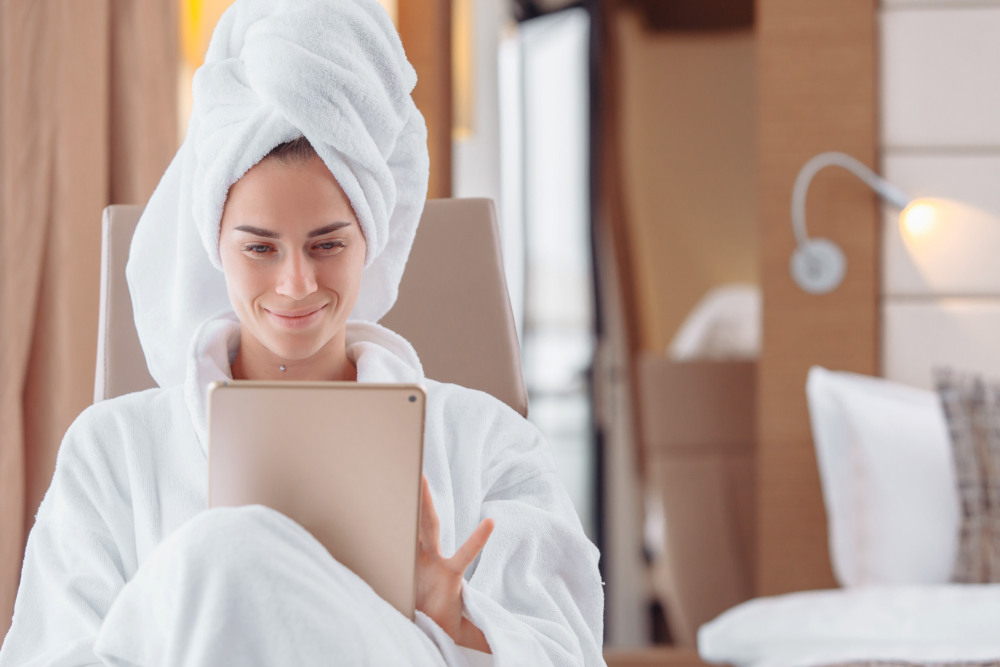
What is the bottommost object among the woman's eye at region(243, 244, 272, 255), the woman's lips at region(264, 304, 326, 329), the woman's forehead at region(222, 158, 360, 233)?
the woman's lips at region(264, 304, 326, 329)

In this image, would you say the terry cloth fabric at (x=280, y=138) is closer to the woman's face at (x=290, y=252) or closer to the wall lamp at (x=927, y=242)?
the woman's face at (x=290, y=252)

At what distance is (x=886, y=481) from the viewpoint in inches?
73.9

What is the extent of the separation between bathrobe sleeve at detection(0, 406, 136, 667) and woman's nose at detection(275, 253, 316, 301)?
0.71ft

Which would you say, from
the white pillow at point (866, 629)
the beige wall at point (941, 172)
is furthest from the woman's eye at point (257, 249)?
the beige wall at point (941, 172)

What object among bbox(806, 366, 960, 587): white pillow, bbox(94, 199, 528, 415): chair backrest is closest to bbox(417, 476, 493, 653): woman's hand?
bbox(94, 199, 528, 415): chair backrest

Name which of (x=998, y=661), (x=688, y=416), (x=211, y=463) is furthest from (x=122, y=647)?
(x=688, y=416)

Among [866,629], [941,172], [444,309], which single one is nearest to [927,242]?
[941,172]

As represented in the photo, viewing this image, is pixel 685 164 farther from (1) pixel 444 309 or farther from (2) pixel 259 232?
(2) pixel 259 232

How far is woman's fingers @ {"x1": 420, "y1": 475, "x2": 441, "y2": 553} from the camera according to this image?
0.83m

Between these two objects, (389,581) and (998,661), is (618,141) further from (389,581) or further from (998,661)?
(389,581)

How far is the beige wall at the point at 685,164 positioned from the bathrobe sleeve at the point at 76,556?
2972 millimetres

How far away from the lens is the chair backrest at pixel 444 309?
115cm

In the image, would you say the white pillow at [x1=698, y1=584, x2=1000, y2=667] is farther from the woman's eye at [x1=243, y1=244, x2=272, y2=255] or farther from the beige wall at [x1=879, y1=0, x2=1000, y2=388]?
the woman's eye at [x1=243, y1=244, x2=272, y2=255]

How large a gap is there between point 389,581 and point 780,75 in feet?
5.90
